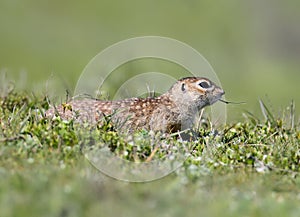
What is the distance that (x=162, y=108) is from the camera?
9.47 m

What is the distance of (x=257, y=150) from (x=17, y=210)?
360cm

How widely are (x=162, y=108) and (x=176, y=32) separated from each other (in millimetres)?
36928

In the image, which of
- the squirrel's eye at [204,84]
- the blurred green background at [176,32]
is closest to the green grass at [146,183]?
the squirrel's eye at [204,84]

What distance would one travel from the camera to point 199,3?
50.3m

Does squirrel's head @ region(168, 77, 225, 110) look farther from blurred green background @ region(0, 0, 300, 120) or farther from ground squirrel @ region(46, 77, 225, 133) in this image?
blurred green background @ region(0, 0, 300, 120)

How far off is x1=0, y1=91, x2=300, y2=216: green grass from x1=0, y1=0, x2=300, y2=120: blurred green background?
2788 centimetres

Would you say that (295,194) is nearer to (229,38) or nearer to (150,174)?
(150,174)

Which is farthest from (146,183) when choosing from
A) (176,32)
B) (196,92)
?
(176,32)

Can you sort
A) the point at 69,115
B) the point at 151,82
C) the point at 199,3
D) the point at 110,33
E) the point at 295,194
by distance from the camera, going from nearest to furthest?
the point at 295,194 < the point at 69,115 < the point at 151,82 < the point at 110,33 < the point at 199,3

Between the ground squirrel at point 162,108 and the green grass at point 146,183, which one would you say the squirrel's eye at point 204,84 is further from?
the green grass at point 146,183

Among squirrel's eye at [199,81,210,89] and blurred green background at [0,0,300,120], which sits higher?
blurred green background at [0,0,300,120]

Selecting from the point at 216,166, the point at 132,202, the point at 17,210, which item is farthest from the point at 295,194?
the point at 17,210

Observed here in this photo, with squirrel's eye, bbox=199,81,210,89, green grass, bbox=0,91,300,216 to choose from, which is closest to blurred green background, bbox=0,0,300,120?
squirrel's eye, bbox=199,81,210,89

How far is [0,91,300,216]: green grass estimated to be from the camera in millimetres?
5602
